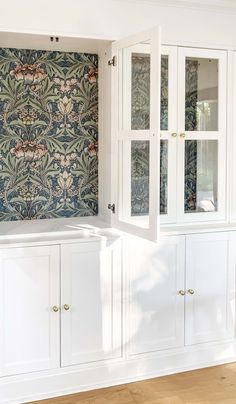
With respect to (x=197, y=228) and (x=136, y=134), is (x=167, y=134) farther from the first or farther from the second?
(x=197, y=228)

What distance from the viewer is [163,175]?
3.30 metres

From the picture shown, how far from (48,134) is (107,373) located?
1.58m

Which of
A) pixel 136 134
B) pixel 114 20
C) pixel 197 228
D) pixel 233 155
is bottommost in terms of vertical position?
pixel 197 228

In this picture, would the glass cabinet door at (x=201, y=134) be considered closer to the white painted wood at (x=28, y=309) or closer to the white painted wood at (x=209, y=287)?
the white painted wood at (x=209, y=287)

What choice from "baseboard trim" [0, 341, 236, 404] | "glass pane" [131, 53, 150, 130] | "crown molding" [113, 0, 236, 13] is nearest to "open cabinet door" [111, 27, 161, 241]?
"glass pane" [131, 53, 150, 130]

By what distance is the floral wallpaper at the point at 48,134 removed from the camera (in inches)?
133

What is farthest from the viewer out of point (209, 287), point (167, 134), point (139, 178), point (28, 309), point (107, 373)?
point (209, 287)

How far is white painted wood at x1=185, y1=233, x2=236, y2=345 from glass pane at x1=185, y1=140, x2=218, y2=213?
0.75 ft

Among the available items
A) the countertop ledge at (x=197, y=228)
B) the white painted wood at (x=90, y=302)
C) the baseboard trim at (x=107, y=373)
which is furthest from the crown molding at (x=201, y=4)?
the baseboard trim at (x=107, y=373)

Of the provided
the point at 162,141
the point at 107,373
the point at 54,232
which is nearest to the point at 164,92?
the point at 162,141

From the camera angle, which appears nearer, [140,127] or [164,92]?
[140,127]

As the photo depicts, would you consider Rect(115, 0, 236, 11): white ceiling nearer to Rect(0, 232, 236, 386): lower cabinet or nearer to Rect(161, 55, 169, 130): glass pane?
Rect(161, 55, 169, 130): glass pane

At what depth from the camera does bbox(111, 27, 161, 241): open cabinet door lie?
111 inches

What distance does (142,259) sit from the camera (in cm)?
320
